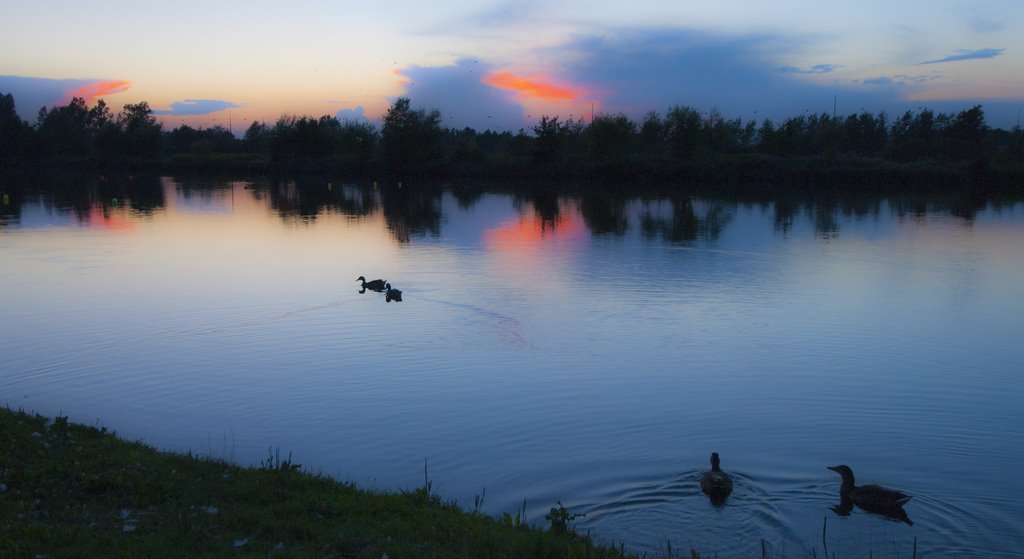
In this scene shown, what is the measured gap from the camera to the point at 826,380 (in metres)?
12.8

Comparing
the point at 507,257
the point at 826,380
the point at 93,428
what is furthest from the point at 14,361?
the point at 507,257

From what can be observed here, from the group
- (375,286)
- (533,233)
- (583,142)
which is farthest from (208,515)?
(583,142)

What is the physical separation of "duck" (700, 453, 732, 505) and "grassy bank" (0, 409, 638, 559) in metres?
2.03

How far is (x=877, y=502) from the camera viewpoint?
8.08m

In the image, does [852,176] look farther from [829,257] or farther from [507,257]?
[507,257]

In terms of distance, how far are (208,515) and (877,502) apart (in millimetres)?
6077

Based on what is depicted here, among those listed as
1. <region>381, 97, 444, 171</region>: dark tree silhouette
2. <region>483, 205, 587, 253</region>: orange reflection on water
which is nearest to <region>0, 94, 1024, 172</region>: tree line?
<region>381, 97, 444, 171</region>: dark tree silhouette

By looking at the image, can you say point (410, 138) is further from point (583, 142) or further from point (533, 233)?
point (533, 233)

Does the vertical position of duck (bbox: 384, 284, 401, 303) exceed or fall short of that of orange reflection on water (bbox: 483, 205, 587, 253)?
it falls short

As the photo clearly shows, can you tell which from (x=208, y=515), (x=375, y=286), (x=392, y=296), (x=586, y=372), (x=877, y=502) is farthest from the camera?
(x=375, y=286)

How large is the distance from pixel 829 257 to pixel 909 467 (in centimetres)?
1861

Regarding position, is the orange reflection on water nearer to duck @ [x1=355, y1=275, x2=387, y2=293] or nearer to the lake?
the lake

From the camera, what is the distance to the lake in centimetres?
860

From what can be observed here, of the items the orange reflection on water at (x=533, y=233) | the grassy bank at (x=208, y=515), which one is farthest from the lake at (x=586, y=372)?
the grassy bank at (x=208, y=515)
